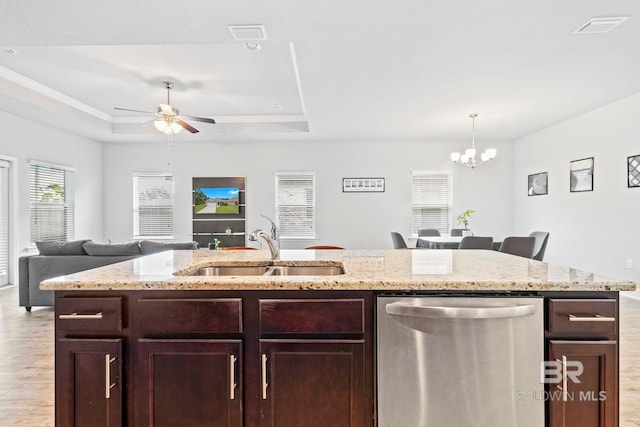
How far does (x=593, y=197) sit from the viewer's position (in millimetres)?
4988

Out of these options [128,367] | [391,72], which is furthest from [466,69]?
[128,367]

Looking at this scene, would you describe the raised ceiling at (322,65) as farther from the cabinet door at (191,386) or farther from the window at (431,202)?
the cabinet door at (191,386)

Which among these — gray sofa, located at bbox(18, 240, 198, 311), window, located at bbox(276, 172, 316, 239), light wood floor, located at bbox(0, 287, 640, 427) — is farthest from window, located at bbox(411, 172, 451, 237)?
gray sofa, located at bbox(18, 240, 198, 311)

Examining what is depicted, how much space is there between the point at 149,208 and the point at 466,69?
6.47 metres

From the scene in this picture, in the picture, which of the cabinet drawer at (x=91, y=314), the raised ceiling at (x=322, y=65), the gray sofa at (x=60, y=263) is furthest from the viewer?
the gray sofa at (x=60, y=263)

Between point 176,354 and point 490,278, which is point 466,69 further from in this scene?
point 176,354

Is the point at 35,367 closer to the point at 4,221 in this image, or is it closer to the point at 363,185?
the point at 4,221

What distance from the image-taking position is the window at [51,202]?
18.5 ft

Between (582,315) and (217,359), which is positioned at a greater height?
(582,315)

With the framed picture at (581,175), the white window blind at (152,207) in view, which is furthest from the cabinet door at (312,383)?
the white window blind at (152,207)

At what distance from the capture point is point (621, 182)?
4508 mm

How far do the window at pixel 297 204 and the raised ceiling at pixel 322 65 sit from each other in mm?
1006

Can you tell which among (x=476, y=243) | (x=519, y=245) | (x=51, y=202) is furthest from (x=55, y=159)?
(x=519, y=245)

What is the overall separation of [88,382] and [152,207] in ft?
21.5
